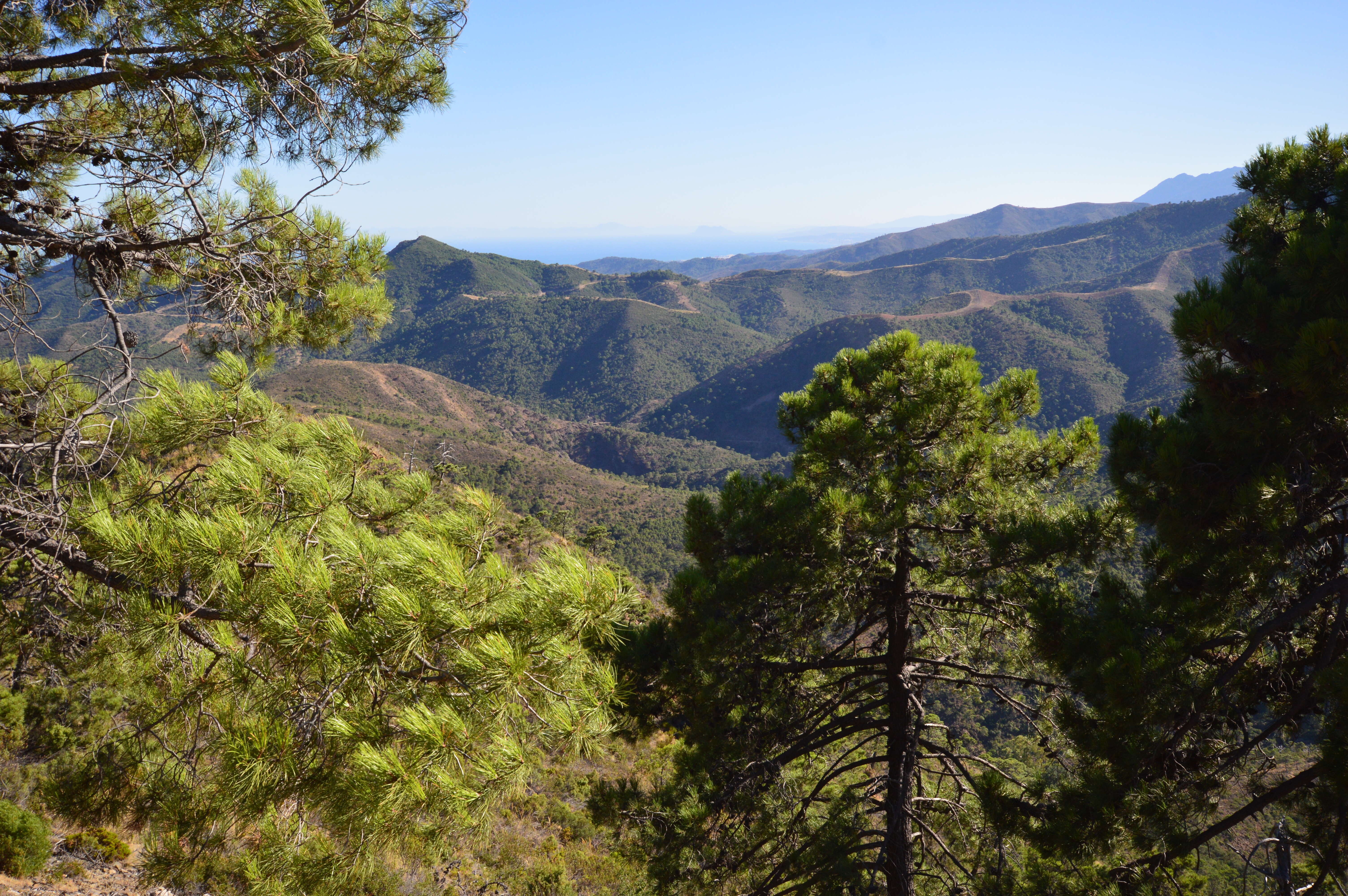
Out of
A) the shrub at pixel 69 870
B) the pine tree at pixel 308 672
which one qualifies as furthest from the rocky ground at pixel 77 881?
the pine tree at pixel 308 672

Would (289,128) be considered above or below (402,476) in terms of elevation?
above

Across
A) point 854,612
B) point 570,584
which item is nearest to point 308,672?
point 570,584

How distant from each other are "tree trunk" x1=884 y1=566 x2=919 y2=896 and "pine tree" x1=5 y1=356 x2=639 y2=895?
3139mm

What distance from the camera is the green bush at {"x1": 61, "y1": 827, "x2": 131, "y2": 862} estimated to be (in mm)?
5984

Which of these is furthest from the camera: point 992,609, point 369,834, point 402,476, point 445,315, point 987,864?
point 445,315

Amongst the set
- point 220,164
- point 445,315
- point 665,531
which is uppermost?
point 445,315

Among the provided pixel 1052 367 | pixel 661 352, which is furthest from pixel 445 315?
pixel 1052 367

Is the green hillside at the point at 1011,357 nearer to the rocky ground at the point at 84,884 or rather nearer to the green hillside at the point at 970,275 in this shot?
the green hillside at the point at 970,275

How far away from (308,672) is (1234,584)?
4.42 metres

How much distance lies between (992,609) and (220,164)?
18.6 feet

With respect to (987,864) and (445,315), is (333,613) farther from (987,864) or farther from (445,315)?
(445,315)

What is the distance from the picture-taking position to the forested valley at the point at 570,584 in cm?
206

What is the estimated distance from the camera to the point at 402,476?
3.04m

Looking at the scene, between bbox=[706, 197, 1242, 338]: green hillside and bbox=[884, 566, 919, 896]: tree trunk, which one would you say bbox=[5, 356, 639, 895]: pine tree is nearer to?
bbox=[884, 566, 919, 896]: tree trunk
